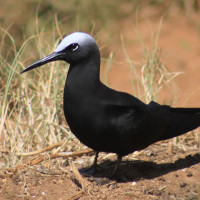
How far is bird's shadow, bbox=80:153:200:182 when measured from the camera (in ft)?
13.1

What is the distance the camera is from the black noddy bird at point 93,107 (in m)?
3.58

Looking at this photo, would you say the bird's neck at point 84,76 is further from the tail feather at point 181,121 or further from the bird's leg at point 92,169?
the tail feather at point 181,121

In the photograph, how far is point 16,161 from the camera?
4.14m

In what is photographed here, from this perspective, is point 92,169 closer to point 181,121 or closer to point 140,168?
point 140,168

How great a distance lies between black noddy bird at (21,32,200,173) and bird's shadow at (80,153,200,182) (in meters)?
0.28

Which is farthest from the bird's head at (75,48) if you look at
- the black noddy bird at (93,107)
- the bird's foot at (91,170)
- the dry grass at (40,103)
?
the bird's foot at (91,170)

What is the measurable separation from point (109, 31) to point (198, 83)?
2.00m

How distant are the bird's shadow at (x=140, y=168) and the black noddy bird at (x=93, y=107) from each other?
0.90 feet

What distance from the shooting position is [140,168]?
415 centimetres

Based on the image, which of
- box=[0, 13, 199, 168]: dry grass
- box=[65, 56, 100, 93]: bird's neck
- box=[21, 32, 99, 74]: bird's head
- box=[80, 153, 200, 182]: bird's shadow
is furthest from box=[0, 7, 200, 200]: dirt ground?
box=[21, 32, 99, 74]: bird's head

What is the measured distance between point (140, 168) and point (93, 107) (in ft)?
Result: 2.83

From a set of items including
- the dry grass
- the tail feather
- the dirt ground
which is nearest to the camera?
the dirt ground

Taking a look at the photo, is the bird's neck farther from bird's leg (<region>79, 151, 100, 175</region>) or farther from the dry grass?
the dry grass

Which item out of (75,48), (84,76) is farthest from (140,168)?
(75,48)
